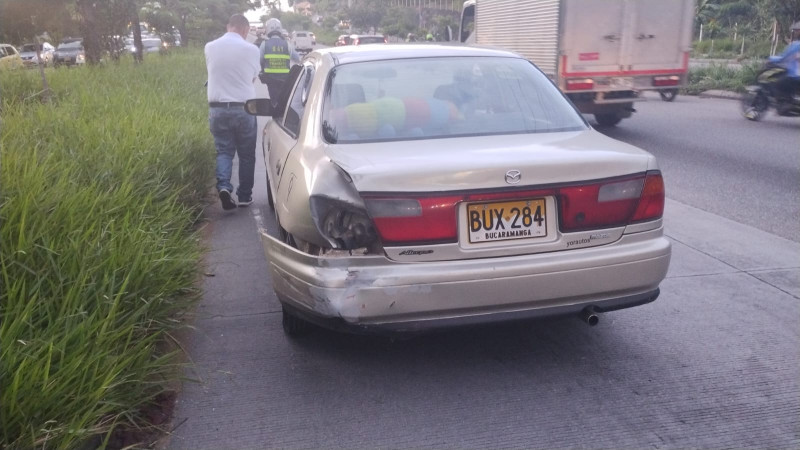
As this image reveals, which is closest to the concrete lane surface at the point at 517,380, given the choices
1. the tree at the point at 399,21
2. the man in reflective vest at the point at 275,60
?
the man in reflective vest at the point at 275,60

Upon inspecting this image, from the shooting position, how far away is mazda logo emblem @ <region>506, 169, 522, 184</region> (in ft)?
11.7

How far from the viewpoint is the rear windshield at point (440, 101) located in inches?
168

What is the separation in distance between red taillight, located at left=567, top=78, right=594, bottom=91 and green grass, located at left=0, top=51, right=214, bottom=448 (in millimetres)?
8203

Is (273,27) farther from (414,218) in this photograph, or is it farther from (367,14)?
(367,14)

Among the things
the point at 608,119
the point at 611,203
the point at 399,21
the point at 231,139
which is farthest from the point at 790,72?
the point at 399,21

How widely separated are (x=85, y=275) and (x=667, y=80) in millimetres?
12358

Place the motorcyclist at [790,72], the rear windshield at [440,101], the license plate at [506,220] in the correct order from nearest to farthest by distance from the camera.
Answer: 1. the license plate at [506,220]
2. the rear windshield at [440,101]
3. the motorcyclist at [790,72]

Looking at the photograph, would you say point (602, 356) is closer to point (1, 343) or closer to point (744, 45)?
point (1, 343)

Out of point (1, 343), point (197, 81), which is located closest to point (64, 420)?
point (1, 343)

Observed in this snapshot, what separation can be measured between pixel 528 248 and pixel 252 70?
4.72m

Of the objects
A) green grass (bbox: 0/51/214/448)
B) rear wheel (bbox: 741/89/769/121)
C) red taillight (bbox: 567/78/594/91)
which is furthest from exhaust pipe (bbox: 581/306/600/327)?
rear wheel (bbox: 741/89/769/121)

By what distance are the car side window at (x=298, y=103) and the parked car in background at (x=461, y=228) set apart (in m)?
0.73

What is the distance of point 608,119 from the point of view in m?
15.0

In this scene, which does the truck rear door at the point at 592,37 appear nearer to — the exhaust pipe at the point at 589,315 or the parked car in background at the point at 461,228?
the parked car in background at the point at 461,228
